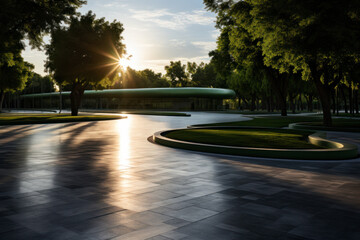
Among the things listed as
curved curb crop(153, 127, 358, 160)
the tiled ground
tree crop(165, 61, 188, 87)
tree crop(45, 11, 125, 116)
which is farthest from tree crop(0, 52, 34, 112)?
tree crop(165, 61, 188, 87)

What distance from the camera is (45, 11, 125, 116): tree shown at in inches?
1433

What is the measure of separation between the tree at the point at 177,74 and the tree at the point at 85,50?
71.8 metres

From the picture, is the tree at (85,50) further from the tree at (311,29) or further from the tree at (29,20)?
the tree at (311,29)

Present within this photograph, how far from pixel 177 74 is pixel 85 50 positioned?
75.8m

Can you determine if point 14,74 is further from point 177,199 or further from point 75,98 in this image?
point 177,199

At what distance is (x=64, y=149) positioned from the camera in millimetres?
12055

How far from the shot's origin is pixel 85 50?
122 ft

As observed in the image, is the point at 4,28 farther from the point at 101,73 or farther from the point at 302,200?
the point at 302,200

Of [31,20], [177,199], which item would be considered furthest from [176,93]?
[177,199]

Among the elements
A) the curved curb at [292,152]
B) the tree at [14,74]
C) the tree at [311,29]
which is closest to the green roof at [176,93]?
the tree at [14,74]

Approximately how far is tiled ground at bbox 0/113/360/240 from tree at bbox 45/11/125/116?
29.0 m

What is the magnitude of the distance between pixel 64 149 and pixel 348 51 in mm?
16121

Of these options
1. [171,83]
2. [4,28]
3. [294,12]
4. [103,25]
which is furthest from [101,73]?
[171,83]

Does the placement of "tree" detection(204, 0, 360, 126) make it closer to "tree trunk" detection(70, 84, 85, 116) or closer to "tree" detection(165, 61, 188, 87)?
"tree trunk" detection(70, 84, 85, 116)
